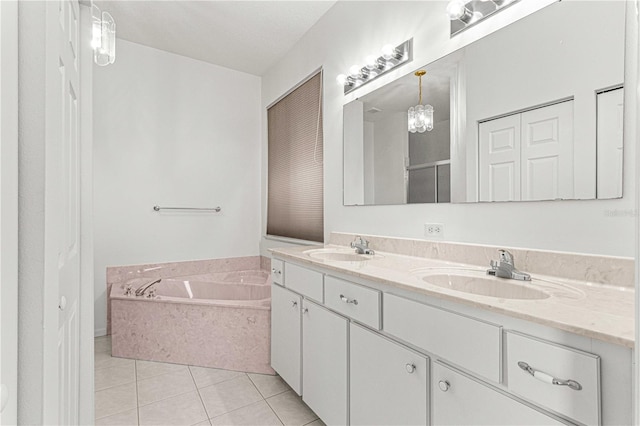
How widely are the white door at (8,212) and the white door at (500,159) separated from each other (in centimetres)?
151

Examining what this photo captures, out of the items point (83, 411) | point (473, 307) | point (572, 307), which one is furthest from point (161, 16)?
point (572, 307)

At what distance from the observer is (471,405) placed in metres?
0.92

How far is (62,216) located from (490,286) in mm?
1421

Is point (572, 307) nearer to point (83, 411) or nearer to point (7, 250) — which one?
point (7, 250)

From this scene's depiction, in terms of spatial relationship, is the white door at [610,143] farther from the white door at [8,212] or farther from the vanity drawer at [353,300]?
the white door at [8,212]

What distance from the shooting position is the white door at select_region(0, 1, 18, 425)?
0.45 meters

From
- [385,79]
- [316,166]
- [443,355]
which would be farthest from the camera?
[316,166]

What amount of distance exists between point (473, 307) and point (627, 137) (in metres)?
0.76

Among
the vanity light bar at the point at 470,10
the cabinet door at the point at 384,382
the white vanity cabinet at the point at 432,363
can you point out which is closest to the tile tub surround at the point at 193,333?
the white vanity cabinet at the point at 432,363

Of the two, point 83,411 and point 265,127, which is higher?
point 265,127

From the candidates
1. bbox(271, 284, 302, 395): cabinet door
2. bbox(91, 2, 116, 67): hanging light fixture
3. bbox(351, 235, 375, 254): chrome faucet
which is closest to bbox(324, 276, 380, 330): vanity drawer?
bbox(271, 284, 302, 395): cabinet door

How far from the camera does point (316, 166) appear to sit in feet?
8.67

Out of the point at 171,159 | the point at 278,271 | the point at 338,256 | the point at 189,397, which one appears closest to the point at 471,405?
the point at 338,256

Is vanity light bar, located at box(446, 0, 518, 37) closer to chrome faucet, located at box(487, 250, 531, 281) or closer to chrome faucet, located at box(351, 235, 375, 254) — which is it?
chrome faucet, located at box(487, 250, 531, 281)
